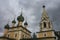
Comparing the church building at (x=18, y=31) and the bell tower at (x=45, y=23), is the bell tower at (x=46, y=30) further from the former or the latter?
the church building at (x=18, y=31)

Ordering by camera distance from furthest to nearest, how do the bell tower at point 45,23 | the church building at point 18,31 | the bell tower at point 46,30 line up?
the church building at point 18,31 < the bell tower at point 45,23 < the bell tower at point 46,30

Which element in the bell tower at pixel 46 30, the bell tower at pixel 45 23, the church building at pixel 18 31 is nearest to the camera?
the bell tower at pixel 46 30

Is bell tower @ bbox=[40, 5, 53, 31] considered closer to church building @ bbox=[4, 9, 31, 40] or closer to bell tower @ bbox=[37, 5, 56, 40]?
bell tower @ bbox=[37, 5, 56, 40]

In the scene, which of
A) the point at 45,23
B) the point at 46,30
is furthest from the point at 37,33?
the point at 45,23

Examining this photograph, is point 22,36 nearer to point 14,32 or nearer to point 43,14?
point 14,32

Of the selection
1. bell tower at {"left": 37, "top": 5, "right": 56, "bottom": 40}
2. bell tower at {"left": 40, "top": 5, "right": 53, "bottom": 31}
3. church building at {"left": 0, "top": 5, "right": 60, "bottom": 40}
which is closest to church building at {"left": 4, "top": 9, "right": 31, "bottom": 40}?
church building at {"left": 0, "top": 5, "right": 60, "bottom": 40}

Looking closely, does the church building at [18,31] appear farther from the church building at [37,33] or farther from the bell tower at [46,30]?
the bell tower at [46,30]

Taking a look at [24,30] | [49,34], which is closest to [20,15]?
[24,30]

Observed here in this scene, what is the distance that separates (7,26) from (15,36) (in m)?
5.96

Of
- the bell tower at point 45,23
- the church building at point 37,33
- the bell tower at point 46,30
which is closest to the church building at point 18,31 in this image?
the church building at point 37,33

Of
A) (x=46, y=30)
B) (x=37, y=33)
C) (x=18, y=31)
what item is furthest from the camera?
(x=18, y=31)

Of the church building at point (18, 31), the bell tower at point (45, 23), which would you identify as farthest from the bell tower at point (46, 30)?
the church building at point (18, 31)

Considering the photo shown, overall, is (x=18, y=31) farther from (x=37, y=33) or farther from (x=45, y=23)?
(x=45, y=23)

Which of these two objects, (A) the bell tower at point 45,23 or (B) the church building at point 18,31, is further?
(B) the church building at point 18,31
